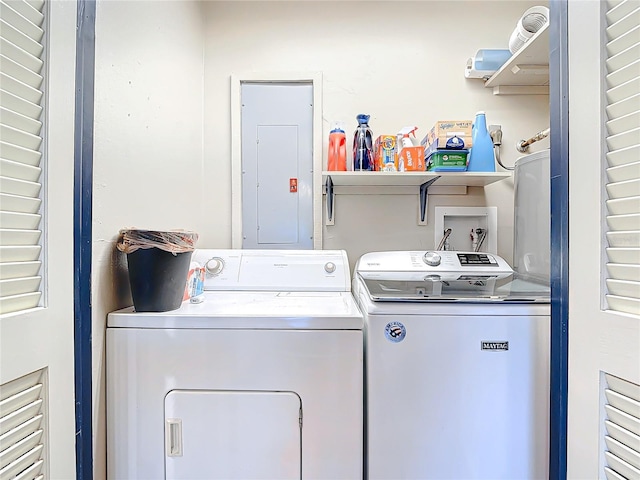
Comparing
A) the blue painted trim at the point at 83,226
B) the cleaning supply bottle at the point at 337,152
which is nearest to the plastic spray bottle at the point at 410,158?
the cleaning supply bottle at the point at 337,152

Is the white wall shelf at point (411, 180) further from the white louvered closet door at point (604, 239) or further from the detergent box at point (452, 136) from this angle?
the white louvered closet door at point (604, 239)

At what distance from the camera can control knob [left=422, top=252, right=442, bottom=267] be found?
172 centimetres

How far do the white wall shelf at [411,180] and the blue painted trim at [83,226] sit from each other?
3.33 ft

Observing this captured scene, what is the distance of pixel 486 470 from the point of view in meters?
1.10

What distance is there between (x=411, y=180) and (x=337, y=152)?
416mm

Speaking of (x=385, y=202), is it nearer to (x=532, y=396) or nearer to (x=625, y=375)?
(x=532, y=396)

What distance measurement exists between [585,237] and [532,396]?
532 millimetres

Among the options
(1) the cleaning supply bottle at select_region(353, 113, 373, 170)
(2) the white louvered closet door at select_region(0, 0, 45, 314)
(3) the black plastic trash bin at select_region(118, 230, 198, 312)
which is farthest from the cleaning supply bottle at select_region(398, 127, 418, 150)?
(2) the white louvered closet door at select_region(0, 0, 45, 314)

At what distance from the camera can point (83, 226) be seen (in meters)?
1.02

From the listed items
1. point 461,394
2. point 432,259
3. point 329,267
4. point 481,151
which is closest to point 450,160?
point 481,151

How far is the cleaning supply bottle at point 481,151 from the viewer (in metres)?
1.82

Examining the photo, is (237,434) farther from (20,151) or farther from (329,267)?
(20,151)

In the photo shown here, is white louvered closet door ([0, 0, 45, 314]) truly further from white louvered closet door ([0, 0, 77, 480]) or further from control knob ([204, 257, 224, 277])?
control knob ([204, 257, 224, 277])

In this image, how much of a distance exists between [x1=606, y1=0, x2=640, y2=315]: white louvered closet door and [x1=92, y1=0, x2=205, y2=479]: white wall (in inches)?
53.1
